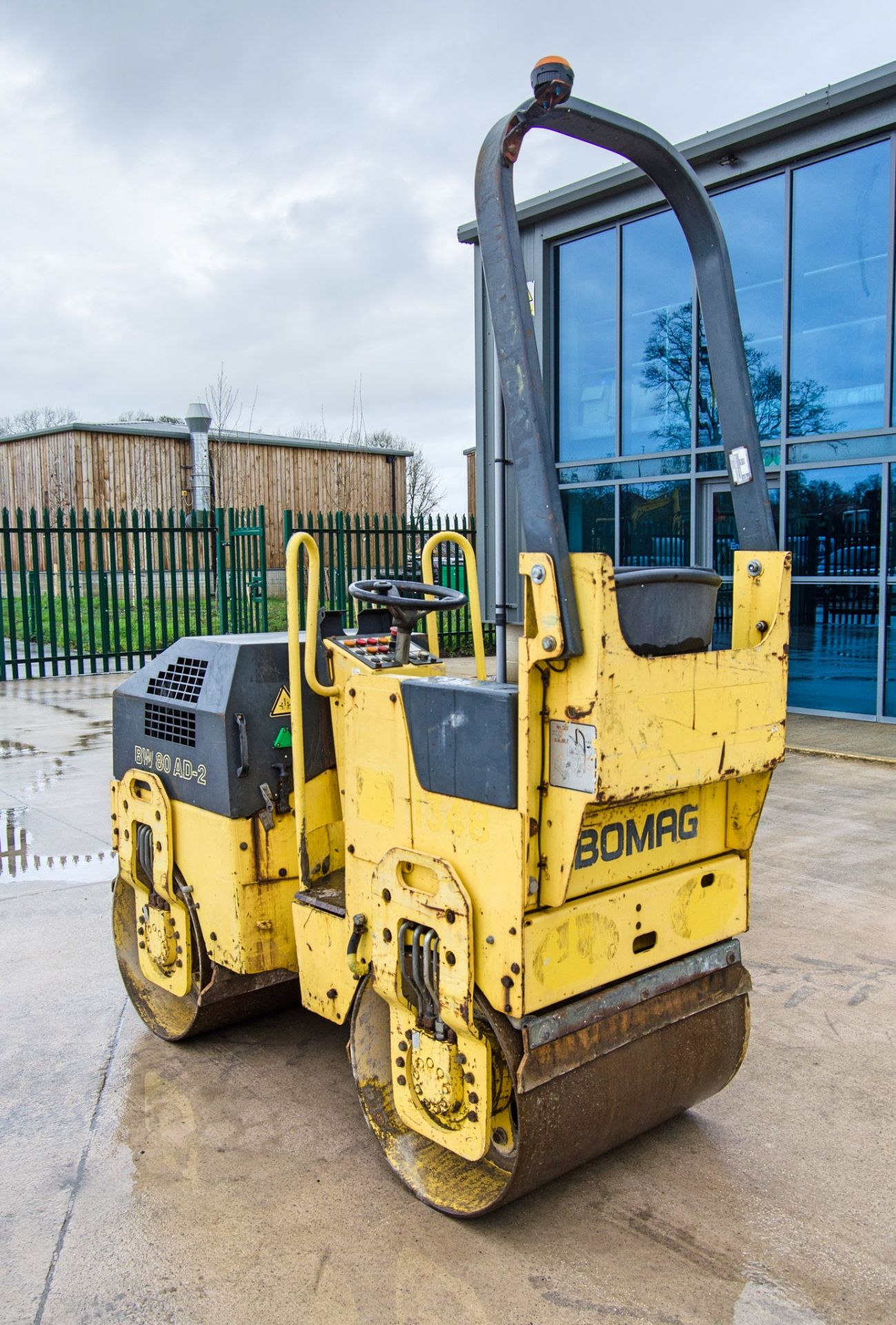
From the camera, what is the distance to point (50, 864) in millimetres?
5547

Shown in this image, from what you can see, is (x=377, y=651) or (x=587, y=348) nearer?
(x=377, y=651)

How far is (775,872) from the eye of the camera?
5.29 m

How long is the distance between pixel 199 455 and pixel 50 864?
19.5m

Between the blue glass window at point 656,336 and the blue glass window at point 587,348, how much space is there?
211mm

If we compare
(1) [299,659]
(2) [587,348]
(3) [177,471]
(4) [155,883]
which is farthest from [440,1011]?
(3) [177,471]

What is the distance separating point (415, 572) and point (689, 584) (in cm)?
1304

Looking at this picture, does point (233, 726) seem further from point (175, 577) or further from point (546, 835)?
point (175, 577)

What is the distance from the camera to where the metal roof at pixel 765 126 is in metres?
8.88

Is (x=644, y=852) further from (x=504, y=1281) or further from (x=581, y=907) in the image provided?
(x=504, y=1281)

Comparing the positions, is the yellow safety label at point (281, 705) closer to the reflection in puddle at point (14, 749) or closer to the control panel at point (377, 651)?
the control panel at point (377, 651)

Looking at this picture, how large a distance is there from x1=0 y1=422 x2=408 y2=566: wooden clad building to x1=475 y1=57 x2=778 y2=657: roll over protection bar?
791 inches

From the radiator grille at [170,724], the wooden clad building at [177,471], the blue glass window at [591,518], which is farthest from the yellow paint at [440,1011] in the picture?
the wooden clad building at [177,471]

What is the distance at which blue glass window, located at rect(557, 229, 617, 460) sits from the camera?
38.7 feet

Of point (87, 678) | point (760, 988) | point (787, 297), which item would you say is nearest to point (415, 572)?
point (87, 678)
